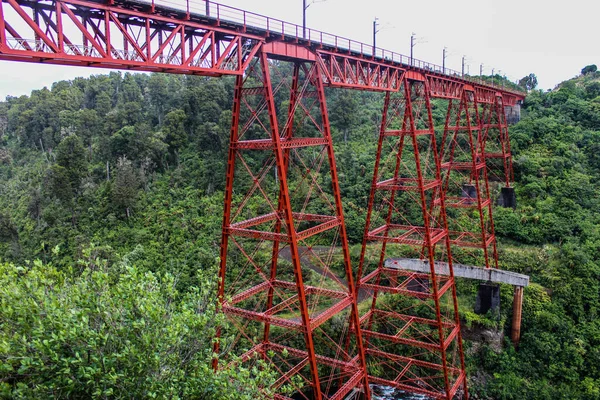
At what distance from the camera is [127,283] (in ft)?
23.3

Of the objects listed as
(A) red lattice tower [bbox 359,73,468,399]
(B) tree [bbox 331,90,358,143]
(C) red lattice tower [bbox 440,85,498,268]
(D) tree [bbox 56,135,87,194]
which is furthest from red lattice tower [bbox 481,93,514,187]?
(D) tree [bbox 56,135,87,194]

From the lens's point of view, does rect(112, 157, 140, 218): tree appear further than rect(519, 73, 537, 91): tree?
No

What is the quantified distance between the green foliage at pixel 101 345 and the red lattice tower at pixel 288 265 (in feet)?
2.53

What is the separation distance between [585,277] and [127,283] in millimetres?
22340

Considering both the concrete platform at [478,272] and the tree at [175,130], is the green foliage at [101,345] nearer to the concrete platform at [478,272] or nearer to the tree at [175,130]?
the concrete platform at [478,272]

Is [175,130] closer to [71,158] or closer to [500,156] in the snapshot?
[71,158]

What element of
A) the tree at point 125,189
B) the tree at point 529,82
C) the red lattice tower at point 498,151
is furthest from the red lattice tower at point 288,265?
the tree at point 529,82

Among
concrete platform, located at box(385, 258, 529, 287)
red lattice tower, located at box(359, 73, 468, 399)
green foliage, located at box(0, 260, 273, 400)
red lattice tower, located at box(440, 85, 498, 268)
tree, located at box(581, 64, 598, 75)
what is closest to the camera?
green foliage, located at box(0, 260, 273, 400)

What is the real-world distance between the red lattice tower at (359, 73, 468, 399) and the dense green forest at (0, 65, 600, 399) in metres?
1.72

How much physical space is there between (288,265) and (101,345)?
700 inches

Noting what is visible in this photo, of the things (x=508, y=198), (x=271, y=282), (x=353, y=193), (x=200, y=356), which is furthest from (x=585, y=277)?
(x=200, y=356)

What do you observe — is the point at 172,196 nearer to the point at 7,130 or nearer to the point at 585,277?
the point at 585,277

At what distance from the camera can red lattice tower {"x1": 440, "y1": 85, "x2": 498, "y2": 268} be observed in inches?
808

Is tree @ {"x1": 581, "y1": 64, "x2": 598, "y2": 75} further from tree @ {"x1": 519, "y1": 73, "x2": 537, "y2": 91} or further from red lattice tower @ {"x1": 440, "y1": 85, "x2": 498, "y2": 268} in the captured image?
red lattice tower @ {"x1": 440, "y1": 85, "x2": 498, "y2": 268}
